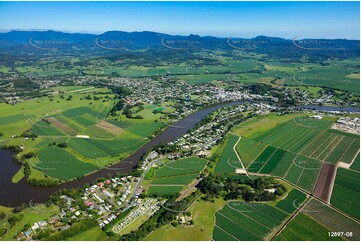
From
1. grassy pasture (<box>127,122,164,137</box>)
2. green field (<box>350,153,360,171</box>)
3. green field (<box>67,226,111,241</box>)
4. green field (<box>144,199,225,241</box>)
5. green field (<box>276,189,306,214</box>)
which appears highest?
green field (<box>350,153,360,171</box>)

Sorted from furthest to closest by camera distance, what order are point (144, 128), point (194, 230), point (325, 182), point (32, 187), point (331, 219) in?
point (144, 128) → point (32, 187) → point (325, 182) → point (331, 219) → point (194, 230)

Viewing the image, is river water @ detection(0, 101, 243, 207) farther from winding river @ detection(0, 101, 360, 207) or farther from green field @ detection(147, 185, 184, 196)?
green field @ detection(147, 185, 184, 196)

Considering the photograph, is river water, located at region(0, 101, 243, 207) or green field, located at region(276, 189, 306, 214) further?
river water, located at region(0, 101, 243, 207)

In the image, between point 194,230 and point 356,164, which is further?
point 356,164

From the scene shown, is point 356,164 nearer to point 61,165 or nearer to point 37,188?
point 61,165

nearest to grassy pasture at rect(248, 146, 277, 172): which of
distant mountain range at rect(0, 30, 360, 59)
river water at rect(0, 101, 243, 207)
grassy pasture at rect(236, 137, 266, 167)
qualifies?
grassy pasture at rect(236, 137, 266, 167)

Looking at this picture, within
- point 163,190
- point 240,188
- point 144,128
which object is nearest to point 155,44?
point 144,128
